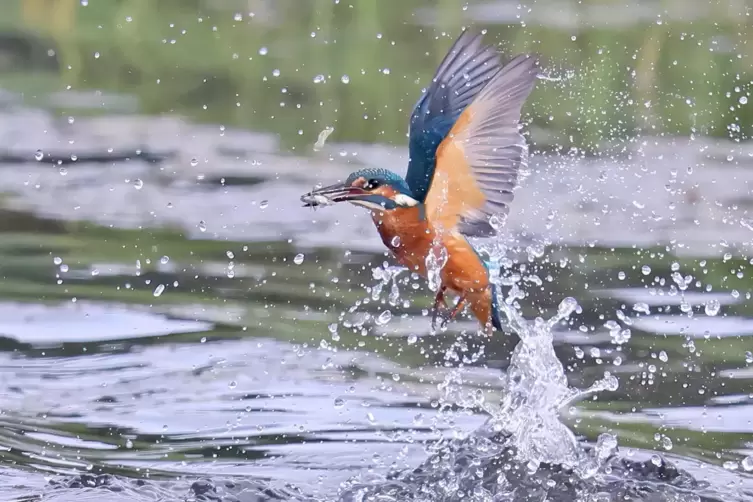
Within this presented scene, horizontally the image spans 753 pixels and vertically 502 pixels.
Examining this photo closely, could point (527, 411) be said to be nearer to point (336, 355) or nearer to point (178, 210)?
point (336, 355)

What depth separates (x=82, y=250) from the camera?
6707 millimetres

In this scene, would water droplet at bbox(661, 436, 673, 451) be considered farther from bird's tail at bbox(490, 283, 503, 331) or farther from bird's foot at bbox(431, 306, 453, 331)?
bird's foot at bbox(431, 306, 453, 331)

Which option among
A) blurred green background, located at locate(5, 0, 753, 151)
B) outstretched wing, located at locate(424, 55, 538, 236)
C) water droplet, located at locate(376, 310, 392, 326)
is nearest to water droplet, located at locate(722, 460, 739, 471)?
outstretched wing, located at locate(424, 55, 538, 236)

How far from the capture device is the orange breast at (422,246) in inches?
149

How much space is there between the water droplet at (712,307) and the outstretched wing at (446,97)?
6.91 feet

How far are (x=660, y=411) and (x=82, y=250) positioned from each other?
3140 mm

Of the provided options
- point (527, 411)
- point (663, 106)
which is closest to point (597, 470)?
point (527, 411)

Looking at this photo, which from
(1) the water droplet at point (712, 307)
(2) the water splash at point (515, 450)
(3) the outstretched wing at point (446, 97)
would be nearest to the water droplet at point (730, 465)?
(2) the water splash at point (515, 450)

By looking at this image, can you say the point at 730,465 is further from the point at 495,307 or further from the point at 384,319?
the point at 384,319

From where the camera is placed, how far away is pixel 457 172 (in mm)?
3939

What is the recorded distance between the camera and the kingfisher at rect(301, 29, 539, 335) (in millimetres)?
3799

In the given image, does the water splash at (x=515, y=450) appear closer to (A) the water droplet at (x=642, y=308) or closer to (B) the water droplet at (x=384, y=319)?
(B) the water droplet at (x=384, y=319)

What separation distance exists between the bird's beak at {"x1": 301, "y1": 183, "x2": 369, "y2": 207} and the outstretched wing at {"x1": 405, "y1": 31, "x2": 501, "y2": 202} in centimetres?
21

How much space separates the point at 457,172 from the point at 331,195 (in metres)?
0.45
